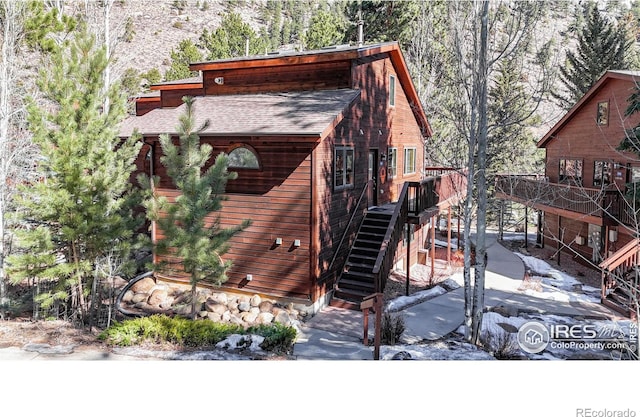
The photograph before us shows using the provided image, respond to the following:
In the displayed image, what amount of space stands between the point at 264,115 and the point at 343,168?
2298mm

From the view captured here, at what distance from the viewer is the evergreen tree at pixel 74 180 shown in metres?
7.02

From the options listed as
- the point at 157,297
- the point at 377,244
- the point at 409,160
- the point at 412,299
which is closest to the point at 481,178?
the point at 377,244

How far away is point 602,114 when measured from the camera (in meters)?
15.9

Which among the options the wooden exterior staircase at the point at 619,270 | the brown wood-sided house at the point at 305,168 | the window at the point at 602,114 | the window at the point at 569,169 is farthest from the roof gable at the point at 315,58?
the window at the point at 569,169

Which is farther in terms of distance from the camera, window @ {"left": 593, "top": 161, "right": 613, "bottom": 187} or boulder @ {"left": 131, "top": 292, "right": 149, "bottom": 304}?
window @ {"left": 593, "top": 161, "right": 613, "bottom": 187}

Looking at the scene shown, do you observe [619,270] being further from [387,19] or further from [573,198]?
[387,19]

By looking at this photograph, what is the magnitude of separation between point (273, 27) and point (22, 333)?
61.5 m

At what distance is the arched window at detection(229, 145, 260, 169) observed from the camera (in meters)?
9.51

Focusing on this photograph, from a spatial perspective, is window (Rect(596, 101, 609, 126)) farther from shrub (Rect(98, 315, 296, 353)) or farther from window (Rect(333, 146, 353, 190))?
shrub (Rect(98, 315, 296, 353))

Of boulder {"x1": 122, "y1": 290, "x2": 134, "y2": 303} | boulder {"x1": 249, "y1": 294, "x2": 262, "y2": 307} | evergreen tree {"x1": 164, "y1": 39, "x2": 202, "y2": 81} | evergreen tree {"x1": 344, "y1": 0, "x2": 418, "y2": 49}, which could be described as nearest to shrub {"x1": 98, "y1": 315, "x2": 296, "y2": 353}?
boulder {"x1": 249, "y1": 294, "x2": 262, "y2": 307}

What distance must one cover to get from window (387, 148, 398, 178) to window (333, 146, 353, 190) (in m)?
3.44

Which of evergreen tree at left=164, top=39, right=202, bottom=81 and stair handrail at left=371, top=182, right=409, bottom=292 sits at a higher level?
evergreen tree at left=164, top=39, right=202, bottom=81

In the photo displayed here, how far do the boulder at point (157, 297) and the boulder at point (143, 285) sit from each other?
55 cm
